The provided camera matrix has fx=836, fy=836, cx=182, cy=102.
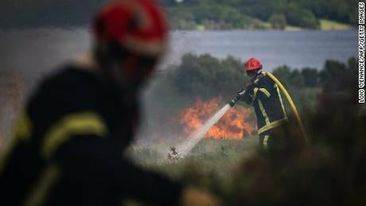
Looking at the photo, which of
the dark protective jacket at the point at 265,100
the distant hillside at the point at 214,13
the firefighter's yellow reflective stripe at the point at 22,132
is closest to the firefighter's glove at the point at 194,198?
the firefighter's yellow reflective stripe at the point at 22,132

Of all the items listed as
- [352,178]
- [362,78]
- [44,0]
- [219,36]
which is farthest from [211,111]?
[352,178]

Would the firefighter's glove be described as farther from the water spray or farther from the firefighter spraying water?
the water spray

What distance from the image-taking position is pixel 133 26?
1891 millimetres

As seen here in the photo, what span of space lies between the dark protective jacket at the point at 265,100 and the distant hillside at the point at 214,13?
729 mm

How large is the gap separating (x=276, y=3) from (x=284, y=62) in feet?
2.49

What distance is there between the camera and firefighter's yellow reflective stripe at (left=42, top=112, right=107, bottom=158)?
1.84 metres

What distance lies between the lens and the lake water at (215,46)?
7305mm

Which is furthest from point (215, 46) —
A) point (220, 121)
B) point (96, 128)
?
point (96, 128)

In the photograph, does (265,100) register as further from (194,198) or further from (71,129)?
(71,129)

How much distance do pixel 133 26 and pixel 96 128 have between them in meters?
0.25

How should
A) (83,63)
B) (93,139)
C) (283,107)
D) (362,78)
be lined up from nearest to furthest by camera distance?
(93,139) < (83,63) < (362,78) < (283,107)

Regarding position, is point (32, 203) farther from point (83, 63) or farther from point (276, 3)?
point (276, 3)

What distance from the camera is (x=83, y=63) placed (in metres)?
1.97

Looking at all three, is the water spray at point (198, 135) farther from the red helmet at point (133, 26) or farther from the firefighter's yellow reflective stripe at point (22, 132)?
the red helmet at point (133, 26)
